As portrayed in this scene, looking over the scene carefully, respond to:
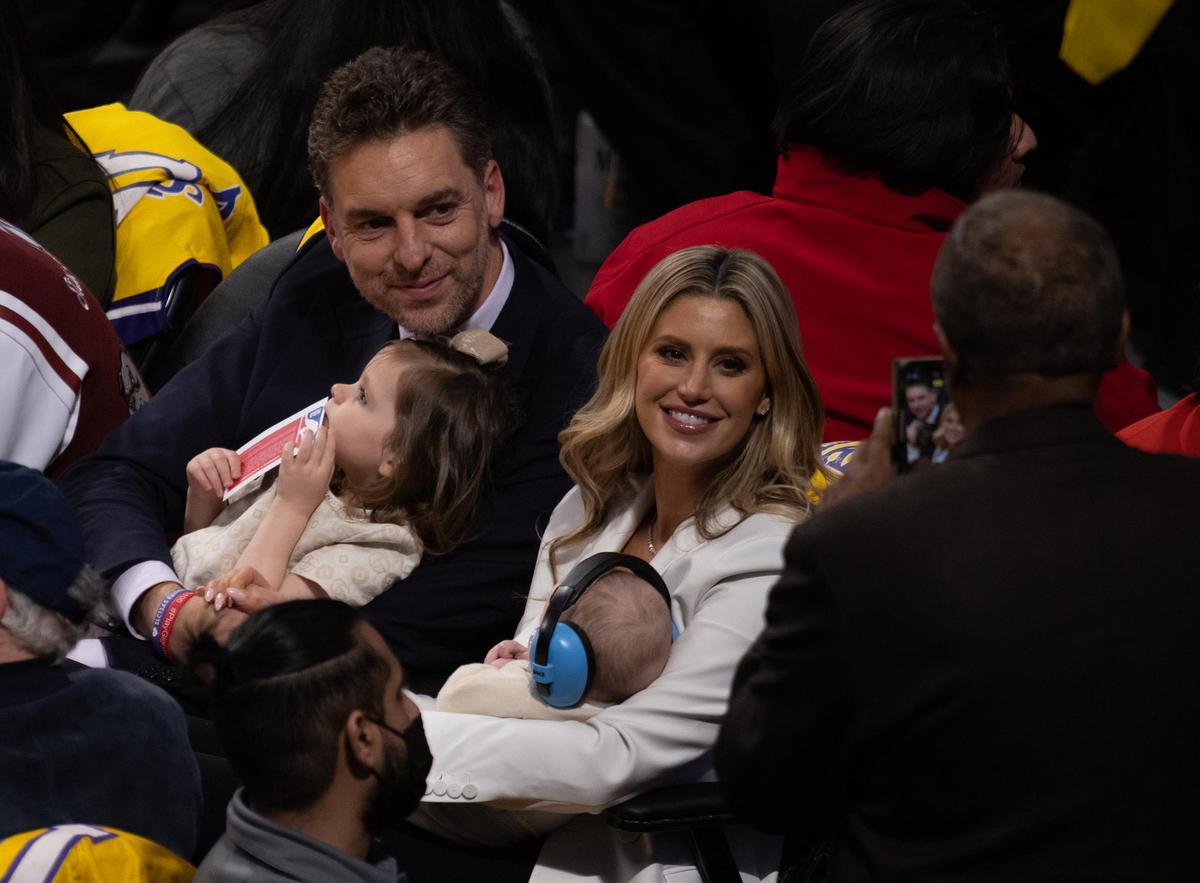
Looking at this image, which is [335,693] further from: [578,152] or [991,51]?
[578,152]

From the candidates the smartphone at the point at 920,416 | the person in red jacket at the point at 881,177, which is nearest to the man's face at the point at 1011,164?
the person in red jacket at the point at 881,177

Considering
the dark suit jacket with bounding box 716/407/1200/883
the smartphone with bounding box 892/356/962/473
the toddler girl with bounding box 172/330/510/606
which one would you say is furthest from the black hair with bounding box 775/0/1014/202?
the dark suit jacket with bounding box 716/407/1200/883

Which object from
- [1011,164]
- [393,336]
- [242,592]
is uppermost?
[1011,164]

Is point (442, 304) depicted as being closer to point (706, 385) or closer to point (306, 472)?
point (306, 472)

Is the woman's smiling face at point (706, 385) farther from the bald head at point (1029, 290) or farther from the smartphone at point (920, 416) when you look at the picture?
the bald head at point (1029, 290)

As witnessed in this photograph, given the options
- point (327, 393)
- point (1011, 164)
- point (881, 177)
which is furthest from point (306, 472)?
point (1011, 164)

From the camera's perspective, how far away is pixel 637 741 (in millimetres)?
2381

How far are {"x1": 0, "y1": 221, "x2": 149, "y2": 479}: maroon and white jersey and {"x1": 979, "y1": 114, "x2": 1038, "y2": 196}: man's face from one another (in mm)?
1628

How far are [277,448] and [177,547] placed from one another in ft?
0.81

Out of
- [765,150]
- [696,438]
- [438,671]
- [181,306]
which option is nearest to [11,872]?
[438,671]

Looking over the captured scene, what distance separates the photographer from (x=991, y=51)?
3109 mm

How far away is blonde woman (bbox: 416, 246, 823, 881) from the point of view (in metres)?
2.40

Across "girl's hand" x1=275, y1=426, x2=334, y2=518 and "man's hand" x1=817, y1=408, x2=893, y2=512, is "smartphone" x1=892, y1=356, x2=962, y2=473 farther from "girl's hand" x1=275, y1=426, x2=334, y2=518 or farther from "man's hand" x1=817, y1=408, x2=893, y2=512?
"girl's hand" x1=275, y1=426, x2=334, y2=518

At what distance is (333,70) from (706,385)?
5.53 feet
